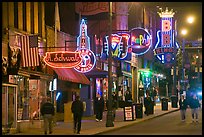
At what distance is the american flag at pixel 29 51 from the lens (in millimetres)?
25500

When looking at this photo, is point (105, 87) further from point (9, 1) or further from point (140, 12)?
point (9, 1)

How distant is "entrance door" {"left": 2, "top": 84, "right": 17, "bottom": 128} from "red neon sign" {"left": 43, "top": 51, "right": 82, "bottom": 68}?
276cm

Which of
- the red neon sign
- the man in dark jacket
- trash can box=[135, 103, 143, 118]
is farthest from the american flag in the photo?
the man in dark jacket

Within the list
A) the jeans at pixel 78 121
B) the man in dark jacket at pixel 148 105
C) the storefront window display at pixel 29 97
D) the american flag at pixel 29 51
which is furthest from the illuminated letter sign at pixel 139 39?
the jeans at pixel 78 121

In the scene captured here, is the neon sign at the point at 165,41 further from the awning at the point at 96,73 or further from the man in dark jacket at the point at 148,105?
the awning at the point at 96,73

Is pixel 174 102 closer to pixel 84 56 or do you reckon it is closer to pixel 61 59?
pixel 84 56

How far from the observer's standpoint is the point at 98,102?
32.2m

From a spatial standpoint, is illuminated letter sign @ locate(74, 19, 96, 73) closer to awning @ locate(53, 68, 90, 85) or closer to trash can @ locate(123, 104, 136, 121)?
awning @ locate(53, 68, 90, 85)

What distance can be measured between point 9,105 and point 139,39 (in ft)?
57.3

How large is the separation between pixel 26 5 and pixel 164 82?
50838 millimetres

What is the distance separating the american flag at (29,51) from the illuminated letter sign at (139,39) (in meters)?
13.5

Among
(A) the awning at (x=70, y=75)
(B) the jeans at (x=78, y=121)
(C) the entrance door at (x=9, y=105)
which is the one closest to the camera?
(B) the jeans at (x=78, y=121)

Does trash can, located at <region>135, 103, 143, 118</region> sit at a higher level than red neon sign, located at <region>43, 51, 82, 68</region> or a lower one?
lower

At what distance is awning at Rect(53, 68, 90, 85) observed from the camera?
1203 inches
